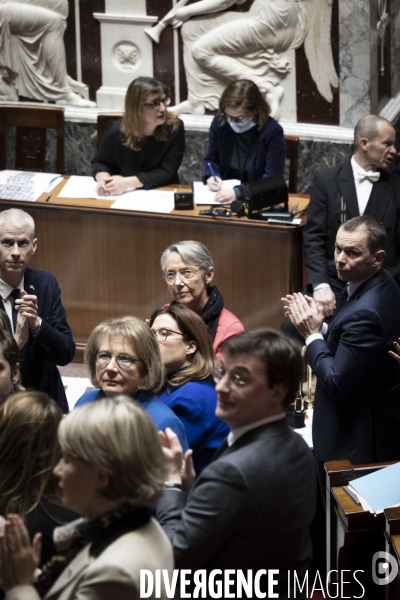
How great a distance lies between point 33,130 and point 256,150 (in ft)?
6.15

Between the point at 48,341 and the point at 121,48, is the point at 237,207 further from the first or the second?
the point at 121,48

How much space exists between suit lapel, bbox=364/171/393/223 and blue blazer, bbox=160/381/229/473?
7.50 ft

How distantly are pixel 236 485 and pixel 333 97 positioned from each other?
5.27 metres

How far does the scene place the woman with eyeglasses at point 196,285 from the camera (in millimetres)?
3641

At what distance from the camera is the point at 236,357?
204cm

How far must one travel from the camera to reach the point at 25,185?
5562 millimetres

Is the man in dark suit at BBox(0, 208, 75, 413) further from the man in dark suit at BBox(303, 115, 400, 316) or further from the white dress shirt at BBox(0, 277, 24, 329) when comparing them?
the man in dark suit at BBox(303, 115, 400, 316)

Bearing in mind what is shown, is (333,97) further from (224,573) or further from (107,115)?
(224,573)

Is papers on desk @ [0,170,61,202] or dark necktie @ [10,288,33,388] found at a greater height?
papers on desk @ [0,170,61,202]

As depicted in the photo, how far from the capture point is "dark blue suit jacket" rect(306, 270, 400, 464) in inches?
119

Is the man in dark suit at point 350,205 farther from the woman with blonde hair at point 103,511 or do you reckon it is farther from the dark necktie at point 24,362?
the woman with blonde hair at point 103,511

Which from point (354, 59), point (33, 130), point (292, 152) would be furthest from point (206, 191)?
point (354, 59)

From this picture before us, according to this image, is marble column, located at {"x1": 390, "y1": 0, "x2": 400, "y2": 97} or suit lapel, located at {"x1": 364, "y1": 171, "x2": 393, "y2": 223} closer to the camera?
suit lapel, located at {"x1": 364, "y1": 171, "x2": 393, "y2": 223}

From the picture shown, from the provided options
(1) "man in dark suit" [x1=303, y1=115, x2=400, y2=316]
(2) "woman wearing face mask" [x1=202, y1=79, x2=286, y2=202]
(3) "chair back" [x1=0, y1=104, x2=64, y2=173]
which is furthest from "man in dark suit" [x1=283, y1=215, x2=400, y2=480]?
(3) "chair back" [x1=0, y1=104, x2=64, y2=173]
